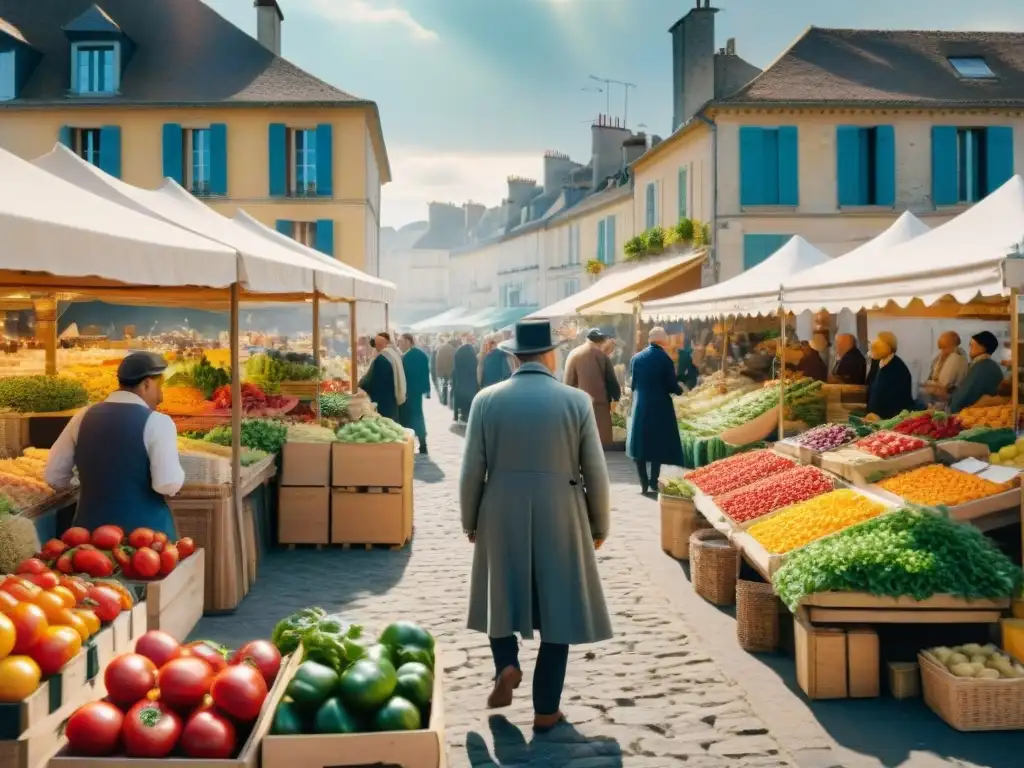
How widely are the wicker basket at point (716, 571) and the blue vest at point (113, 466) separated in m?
3.92

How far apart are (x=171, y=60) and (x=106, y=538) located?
28.2 meters

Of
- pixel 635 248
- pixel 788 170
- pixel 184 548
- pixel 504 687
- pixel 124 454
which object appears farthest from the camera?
pixel 635 248

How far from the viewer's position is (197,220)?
8.24 metres

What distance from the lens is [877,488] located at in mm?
7312

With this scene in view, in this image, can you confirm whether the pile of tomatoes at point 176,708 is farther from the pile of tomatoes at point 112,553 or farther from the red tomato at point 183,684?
the pile of tomatoes at point 112,553

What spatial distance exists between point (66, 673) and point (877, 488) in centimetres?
542

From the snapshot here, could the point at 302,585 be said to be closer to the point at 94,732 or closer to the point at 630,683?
the point at 630,683

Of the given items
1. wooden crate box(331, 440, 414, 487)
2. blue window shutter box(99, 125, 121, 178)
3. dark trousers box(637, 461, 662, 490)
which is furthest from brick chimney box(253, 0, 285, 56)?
wooden crate box(331, 440, 414, 487)

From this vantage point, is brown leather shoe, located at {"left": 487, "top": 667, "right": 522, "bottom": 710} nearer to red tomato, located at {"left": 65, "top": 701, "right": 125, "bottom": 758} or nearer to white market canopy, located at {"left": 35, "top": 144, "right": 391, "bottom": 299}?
red tomato, located at {"left": 65, "top": 701, "right": 125, "bottom": 758}

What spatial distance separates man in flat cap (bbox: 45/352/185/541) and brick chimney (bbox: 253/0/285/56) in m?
28.4

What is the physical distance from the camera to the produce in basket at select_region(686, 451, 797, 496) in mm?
8469

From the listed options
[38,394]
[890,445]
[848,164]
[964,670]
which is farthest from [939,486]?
[848,164]

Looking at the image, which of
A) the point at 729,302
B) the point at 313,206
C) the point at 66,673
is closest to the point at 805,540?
the point at 66,673

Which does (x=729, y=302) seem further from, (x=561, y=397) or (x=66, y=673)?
(x=66, y=673)
